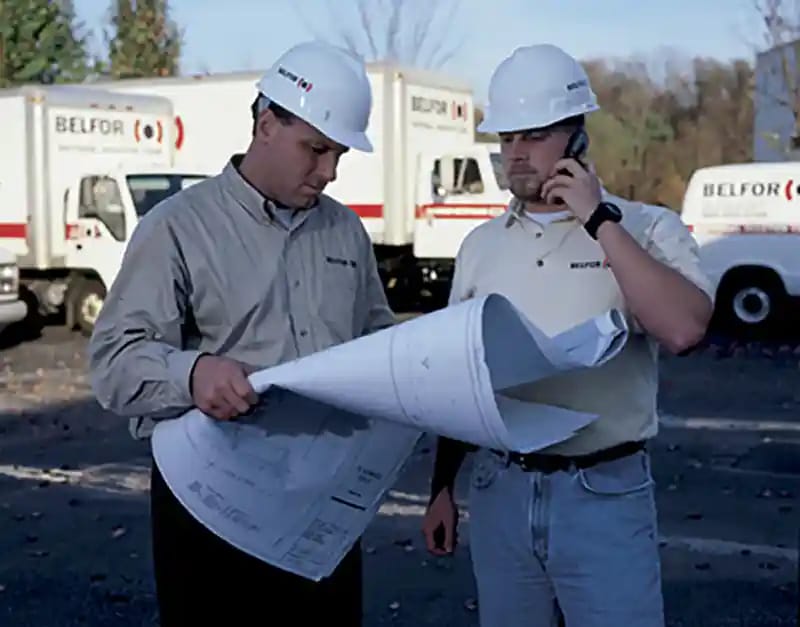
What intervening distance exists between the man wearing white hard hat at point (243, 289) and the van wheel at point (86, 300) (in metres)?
14.0

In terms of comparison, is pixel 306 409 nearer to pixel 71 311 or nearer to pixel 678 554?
pixel 678 554

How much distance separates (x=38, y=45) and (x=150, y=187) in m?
20.8

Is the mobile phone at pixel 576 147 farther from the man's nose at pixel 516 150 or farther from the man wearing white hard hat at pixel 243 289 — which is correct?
the man wearing white hard hat at pixel 243 289

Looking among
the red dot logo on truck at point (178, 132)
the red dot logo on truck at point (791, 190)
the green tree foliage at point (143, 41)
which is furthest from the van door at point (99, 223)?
the green tree foliage at point (143, 41)

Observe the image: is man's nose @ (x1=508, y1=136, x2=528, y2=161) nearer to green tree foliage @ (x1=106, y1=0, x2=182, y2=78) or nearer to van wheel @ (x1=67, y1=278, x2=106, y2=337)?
van wheel @ (x1=67, y1=278, x2=106, y2=337)

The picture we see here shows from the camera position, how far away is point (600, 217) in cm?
285

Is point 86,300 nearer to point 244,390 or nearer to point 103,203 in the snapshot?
point 103,203

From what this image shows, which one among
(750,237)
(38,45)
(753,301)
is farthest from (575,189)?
(38,45)

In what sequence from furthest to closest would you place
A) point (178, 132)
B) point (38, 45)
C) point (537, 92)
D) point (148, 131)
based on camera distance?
1. point (38, 45)
2. point (178, 132)
3. point (148, 131)
4. point (537, 92)

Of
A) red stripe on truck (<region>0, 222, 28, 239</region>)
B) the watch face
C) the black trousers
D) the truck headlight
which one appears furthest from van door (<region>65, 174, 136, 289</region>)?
the watch face

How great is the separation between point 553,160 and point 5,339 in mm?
14564

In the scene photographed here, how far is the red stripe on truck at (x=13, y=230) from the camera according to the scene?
55.0 ft

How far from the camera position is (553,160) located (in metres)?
3.04

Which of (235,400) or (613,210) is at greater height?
(613,210)
